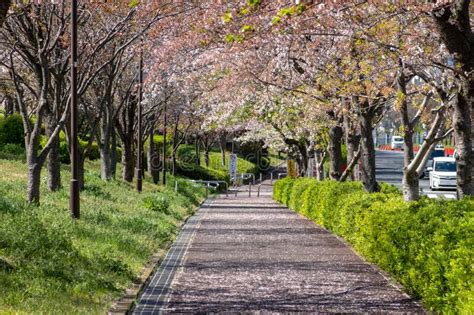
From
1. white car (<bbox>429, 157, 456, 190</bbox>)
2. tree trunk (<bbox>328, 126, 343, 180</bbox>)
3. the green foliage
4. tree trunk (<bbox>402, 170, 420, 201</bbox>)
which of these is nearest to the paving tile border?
tree trunk (<bbox>402, 170, 420, 201</bbox>)

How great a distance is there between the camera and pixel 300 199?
2997cm

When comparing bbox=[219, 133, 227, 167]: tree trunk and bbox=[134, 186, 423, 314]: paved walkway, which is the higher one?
bbox=[219, 133, 227, 167]: tree trunk

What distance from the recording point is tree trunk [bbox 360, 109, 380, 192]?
19.8 metres

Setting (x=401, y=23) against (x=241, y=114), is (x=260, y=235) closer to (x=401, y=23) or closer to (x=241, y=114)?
(x=401, y=23)

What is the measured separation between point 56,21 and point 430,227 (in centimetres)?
1381

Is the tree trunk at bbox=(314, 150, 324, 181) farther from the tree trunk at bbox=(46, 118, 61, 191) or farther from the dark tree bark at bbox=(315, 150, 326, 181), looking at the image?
the tree trunk at bbox=(46, 118, 61, 191)

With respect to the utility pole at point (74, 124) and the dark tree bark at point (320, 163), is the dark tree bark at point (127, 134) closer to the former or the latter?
the dark tree bark at point (320, 163)

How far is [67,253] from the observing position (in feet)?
37.6

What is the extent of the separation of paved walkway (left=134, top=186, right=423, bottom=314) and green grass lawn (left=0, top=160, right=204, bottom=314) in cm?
59

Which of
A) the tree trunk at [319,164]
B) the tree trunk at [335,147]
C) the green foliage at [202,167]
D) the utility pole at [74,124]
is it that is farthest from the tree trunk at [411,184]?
the green foliage at [202,167]

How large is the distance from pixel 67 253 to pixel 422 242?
5.30 m

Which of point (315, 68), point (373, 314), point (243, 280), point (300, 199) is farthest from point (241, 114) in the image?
point (373, 314)

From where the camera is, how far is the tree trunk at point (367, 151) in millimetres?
19781

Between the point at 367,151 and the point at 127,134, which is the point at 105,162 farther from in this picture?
the point at 367,151
